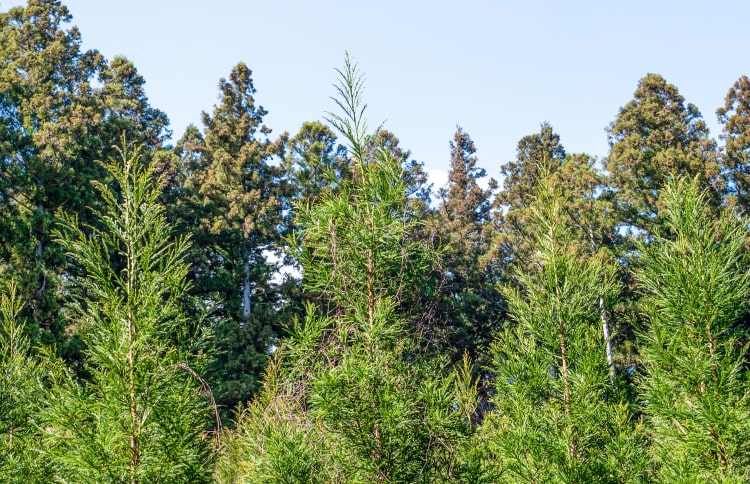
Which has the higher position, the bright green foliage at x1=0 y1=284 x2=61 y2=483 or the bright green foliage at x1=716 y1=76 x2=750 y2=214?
the bright green foliage at x1=716 y1=76 x2=750 y2=214

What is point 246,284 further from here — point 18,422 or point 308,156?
point 18,422

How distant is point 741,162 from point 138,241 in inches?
976

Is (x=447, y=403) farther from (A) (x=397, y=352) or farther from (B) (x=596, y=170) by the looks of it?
(B) (x=596, y=170)

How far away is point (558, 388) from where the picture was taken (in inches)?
261

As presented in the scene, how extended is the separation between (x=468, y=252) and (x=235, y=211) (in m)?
10.5

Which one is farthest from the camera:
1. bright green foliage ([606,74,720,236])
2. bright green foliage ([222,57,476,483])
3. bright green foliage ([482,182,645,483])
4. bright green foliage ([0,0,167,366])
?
bright green foliage ([606,74,720,236])

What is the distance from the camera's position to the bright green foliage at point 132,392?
4246 mm

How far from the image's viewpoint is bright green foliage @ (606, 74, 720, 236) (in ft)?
72.1

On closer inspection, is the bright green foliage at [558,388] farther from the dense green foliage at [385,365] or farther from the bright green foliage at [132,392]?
the bright green foliage at [132,392]

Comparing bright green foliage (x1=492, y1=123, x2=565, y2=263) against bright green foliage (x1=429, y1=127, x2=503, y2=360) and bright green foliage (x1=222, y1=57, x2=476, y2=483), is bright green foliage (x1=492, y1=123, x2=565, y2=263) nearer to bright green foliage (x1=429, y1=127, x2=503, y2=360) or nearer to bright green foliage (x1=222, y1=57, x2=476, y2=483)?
bright green foliage (x1=429, y1=127, x2=503, y2=360)

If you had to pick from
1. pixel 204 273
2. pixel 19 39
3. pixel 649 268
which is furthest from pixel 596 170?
pixel 19 39

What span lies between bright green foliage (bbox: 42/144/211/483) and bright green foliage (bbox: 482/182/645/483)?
3404 mm

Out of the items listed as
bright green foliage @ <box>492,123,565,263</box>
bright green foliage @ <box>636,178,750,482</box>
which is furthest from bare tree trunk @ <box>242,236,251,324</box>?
bright green foliage @ <box>636,178,750,482</box>

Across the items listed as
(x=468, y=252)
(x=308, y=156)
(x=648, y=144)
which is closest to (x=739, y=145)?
(x=648, y=144)
